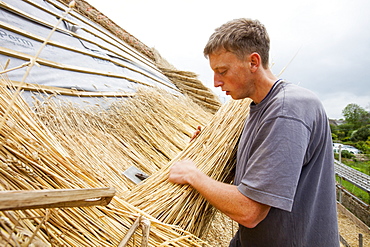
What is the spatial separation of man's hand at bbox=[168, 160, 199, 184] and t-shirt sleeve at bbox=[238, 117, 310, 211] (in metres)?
0.34

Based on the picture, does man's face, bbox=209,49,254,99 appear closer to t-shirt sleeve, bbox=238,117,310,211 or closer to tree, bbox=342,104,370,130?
t-shirt sleeve, bbox=238,117,310,211

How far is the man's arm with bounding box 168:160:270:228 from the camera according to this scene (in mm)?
963

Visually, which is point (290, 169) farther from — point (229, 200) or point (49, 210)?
point (49, 210)

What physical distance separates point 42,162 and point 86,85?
6.24 feet

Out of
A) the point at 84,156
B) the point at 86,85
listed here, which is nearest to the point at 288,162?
the point at 84,156

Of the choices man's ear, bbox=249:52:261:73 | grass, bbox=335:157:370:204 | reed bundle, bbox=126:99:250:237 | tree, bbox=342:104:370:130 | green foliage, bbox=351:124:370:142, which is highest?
tree, bbox=342:104:370:130

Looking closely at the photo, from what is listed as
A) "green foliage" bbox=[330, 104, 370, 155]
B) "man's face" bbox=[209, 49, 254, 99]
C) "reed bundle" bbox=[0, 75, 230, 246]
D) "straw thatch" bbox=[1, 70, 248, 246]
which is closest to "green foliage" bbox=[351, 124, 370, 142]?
"green foliage" bbox=[330, 104, 370, 155]

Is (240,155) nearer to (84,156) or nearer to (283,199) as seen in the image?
(283,199)

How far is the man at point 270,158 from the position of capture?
0.92 m

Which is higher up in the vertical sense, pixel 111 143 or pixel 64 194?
pixel 111 143

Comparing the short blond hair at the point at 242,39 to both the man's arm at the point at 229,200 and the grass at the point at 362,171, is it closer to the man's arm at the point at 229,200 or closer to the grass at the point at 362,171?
the man's arm at the point at 229,200

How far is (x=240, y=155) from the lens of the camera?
4.10ft

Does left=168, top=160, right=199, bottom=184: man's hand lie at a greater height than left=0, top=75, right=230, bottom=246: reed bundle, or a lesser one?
greater

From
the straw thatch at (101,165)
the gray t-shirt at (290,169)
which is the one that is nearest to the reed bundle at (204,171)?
the straw thatch at (101,165)
